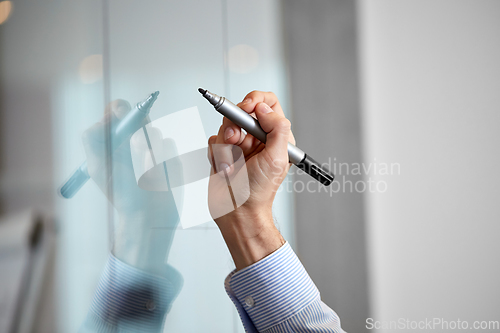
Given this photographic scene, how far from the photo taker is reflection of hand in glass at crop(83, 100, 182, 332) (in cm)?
16

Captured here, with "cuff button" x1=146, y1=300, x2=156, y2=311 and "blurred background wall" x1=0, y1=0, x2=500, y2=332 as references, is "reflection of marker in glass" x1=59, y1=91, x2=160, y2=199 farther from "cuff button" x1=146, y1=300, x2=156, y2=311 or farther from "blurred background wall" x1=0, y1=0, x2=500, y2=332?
"blurred background wall" x1=0, y1=0, x2=500, y2=332

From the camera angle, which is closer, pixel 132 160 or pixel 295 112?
pixel 132 160

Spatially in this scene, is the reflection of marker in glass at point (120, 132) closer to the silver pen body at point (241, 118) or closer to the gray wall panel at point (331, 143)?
the silver pen body at point (241, 118)

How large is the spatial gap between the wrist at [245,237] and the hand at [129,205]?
0.12 feet

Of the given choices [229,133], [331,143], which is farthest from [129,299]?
[331,143]

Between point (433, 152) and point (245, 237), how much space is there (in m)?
0.33

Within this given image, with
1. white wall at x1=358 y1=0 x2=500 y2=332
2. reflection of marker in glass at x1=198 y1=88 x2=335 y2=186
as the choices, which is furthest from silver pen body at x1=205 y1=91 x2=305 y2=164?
white wall at x1=358 y1=0 x2=500 y2=332

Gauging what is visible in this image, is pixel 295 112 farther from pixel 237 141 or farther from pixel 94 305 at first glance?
pixel 94 305

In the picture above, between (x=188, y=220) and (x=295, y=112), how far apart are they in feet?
0.78

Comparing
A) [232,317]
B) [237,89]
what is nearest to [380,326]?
[232,317]

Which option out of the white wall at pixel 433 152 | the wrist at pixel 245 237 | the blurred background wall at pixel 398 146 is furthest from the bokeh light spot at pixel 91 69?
the white wall at pixel 433 152

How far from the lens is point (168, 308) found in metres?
0.20

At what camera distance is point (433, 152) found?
42 centimetres

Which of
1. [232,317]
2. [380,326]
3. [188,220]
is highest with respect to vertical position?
[188,220]
